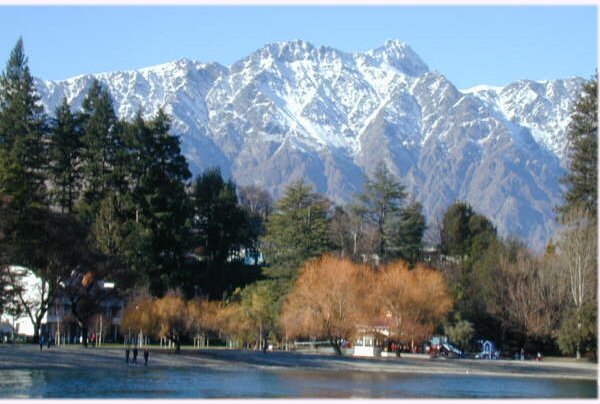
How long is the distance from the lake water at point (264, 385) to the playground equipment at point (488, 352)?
518 inches

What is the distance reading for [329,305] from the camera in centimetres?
6544

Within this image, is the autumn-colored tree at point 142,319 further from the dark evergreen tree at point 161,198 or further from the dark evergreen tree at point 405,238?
the dark evergreen tree at point 405,238

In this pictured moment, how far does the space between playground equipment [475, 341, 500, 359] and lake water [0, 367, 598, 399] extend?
13.2m

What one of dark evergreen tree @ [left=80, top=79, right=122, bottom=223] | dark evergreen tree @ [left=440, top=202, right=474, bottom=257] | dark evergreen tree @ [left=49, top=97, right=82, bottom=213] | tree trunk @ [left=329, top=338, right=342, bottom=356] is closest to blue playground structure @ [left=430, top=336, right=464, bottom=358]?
tree trunk @ [left=329, top=338, right=342, bottom=356]

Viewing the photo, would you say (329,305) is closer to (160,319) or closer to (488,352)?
(160,319)

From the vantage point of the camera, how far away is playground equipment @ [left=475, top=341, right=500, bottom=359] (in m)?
67.9

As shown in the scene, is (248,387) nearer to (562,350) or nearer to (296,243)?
(562,350)

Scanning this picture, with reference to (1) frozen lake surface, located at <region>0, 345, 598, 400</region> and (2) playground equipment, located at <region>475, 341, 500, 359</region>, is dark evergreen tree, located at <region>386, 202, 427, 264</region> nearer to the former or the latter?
(2) playground equipment, located at <region>475, 341, 500, 359</region>

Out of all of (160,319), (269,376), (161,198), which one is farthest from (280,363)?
(161,198)

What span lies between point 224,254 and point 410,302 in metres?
20.8

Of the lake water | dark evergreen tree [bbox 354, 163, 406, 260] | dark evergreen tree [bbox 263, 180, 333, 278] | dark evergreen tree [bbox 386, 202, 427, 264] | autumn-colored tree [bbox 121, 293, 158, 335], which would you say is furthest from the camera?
dark evergreen tree [bbox 354, 163, 406, 260]

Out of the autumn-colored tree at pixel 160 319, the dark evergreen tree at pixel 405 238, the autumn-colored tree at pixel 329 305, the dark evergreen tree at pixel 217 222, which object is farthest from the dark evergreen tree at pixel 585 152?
the autumn-colored tree at pixel 160 319

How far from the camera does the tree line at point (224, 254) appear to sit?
6200 cm

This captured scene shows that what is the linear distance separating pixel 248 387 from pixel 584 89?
37.7 metres
